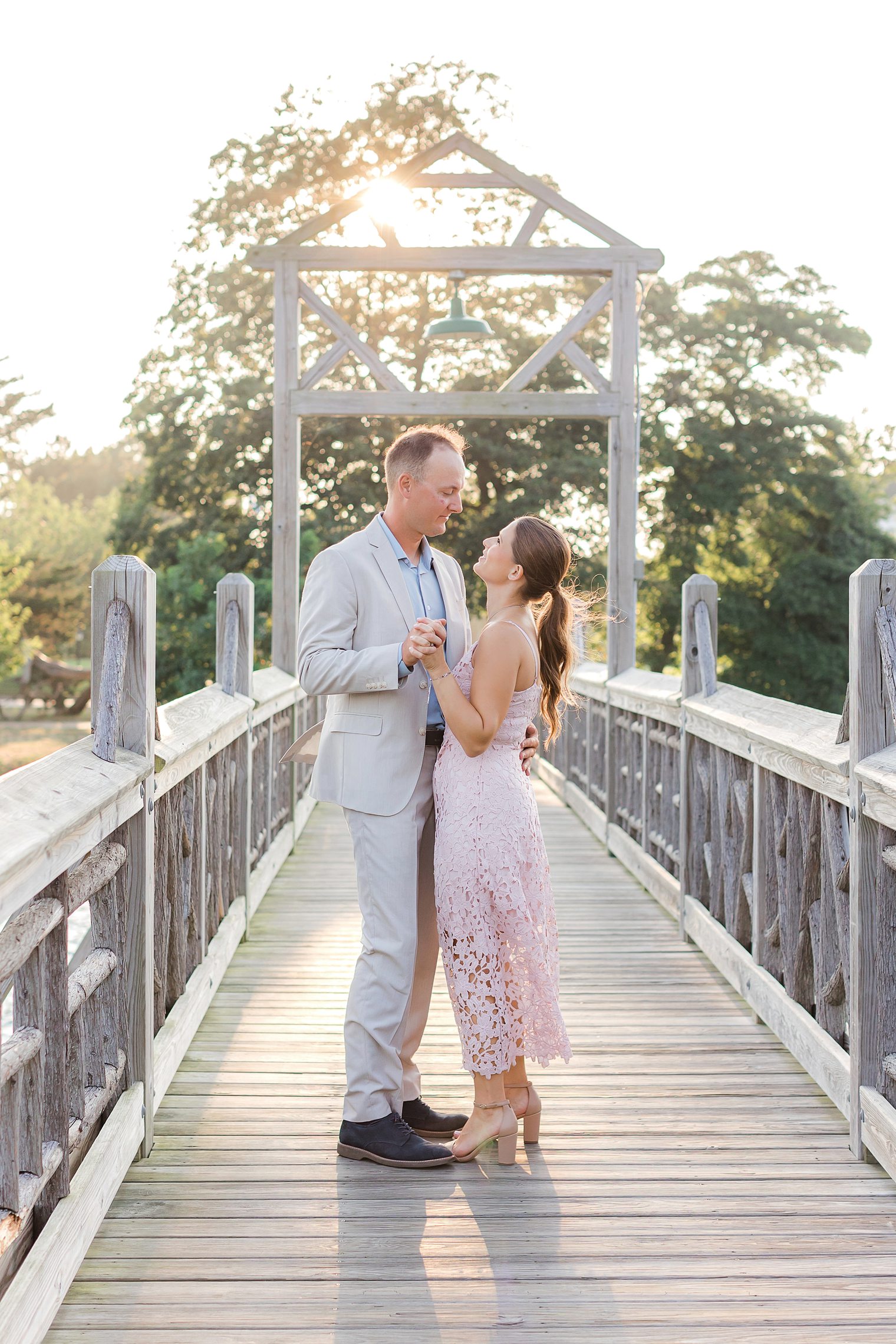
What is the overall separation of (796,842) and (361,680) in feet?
5.14

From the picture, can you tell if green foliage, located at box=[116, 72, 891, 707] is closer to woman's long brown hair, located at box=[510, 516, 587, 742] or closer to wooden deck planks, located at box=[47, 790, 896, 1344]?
wooden deck planks, located at box=[47, 790, 896, 1344]

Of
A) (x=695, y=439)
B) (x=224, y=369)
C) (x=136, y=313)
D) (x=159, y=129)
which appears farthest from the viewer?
(x=695, y=439)

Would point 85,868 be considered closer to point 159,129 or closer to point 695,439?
point 159,129

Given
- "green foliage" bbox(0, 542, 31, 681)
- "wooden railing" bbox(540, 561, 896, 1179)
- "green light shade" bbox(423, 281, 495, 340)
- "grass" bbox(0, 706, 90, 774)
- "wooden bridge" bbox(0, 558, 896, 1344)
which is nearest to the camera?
"wooden bridge" bbox(0, 558, 896, 1344)

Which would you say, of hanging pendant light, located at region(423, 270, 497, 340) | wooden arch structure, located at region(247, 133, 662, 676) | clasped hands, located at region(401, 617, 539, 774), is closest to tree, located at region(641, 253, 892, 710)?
wooden arch structure, located at region(247, 133, 662, 676)

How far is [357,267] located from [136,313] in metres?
15.4

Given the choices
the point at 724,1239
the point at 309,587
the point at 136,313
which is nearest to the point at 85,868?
the point at 309,587

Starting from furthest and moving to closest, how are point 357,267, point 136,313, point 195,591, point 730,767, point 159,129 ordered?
1. point 136,313
2. point 159,129
3. point 195,591
4. point 357,267
5. point 730,767

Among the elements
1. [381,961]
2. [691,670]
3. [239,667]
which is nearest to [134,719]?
[381,961]

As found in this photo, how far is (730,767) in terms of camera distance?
488cm

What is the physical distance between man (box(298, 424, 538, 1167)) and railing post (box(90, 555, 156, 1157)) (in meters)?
0.37

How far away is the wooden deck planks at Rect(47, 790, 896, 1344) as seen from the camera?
253 cm

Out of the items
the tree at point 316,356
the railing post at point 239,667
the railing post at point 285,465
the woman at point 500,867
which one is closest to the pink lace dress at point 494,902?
the woman at point 500,867

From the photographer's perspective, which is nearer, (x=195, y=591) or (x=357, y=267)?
(x=357, y=267)
